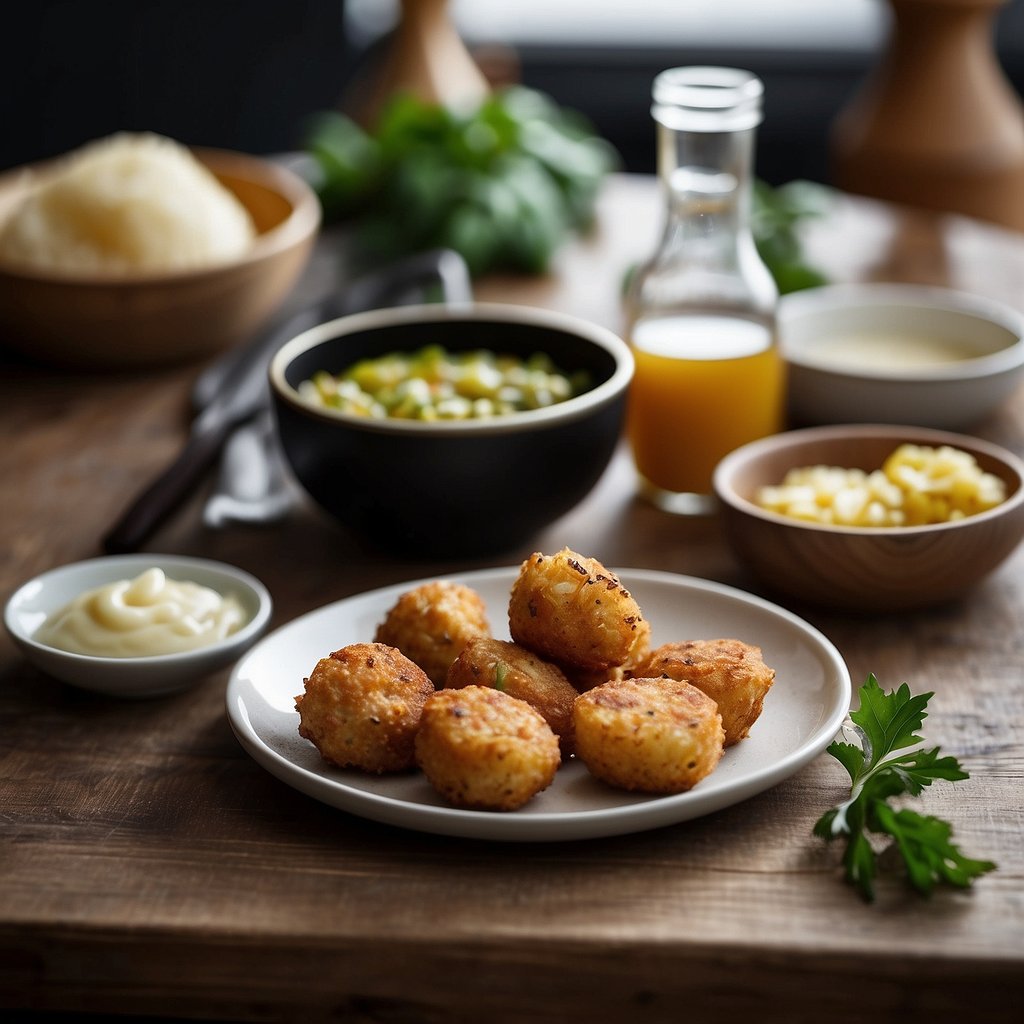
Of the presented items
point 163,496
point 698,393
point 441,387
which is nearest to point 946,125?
point 698,393

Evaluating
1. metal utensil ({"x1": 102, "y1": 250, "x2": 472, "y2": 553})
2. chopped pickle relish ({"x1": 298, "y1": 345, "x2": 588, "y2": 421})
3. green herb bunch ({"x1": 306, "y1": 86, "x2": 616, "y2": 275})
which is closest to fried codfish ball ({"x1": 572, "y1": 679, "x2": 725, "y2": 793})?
chopped pickle relish ({"x1": 298, "y1": 345, "x2": 588, "y2": 421})

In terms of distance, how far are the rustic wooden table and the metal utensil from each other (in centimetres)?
44

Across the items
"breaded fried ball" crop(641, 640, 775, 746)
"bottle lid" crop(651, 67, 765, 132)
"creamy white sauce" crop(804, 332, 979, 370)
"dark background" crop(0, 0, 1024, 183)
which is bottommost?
"dark background" crop(0, 0, 1024, 183)

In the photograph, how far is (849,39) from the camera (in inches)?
267

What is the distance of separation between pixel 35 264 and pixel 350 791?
1824 mm

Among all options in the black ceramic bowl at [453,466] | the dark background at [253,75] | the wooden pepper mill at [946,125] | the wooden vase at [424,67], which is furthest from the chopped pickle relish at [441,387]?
the dark background at [253,75]

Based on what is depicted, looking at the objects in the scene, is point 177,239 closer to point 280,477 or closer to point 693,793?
point 280,477

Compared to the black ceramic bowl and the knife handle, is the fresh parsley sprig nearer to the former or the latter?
the black ceramic bowl

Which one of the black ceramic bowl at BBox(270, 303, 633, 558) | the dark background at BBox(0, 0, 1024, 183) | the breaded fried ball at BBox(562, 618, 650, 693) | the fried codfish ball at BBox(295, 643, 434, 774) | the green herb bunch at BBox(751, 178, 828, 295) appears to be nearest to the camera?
the fried codfish ball at BBox(295, 643, 434, 774)

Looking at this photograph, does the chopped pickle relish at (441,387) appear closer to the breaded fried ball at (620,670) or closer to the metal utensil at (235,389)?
the metal utensil at (235,389)

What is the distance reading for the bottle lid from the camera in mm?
2143

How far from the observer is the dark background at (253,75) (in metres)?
5.89

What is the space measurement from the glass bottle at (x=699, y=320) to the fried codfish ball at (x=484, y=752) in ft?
3.07

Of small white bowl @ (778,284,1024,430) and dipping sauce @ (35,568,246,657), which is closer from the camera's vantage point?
dipping sauce @ (35,568,246,657)
